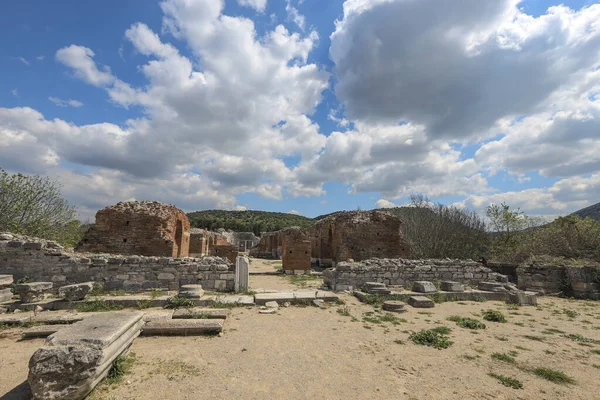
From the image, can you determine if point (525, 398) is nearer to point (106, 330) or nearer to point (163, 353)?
point (163, 353)

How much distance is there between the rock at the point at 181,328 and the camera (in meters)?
6.09

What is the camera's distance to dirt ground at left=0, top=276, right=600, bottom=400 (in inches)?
155

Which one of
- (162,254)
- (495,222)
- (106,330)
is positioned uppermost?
(495,222)

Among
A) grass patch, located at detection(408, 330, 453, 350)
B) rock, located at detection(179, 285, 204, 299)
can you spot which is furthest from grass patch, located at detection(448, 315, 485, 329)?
rock, located at detection(179, 285, 204, 299)

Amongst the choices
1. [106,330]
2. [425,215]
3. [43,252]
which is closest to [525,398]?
[106,330]

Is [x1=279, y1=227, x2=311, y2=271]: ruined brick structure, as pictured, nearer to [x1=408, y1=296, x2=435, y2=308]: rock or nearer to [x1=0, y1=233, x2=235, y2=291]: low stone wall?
[x1=0, y1=233, x2=235, y2=291]: low stone wall

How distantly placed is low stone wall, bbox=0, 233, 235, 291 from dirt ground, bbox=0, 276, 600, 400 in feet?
9.90

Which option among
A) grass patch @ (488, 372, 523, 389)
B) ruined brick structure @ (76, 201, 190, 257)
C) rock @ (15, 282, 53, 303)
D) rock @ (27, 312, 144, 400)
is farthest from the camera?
ruined brick structure @ (76, 201, 190, 257)

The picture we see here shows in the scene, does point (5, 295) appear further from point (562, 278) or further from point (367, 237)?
point (562, 278)

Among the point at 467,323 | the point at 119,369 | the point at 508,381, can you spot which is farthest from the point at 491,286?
the point at 119,369

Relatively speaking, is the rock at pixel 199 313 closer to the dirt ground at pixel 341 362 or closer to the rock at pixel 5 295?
the dirt ground at pixel 341 362

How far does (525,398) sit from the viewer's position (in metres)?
3.87

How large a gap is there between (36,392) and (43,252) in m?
8.30

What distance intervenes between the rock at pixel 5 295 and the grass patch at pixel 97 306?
95.3 inches
